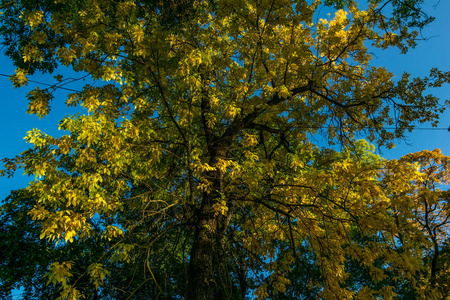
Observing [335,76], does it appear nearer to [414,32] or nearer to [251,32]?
[414,32]

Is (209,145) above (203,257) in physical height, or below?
above

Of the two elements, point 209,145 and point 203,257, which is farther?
point 209,145

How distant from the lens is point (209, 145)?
18.5ft

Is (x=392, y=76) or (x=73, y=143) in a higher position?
(x=392, y=76)

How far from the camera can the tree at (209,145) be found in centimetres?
394

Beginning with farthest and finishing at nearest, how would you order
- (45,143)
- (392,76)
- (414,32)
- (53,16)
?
1. (392,76)
2. (414,32)
3. (53,16)
4. (45,143)

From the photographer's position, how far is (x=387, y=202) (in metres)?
4.13

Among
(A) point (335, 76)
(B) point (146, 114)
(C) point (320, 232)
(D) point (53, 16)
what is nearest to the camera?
(D) point (53, 16)

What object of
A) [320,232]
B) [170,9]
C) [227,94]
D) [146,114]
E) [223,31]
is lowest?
[320,232]

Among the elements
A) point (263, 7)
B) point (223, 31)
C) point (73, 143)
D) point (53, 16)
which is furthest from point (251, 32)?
point (73, 143)

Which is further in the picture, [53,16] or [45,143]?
[53,16]

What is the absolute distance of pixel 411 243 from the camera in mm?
3471

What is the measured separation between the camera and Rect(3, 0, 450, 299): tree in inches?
155

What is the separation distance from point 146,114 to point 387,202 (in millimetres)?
4567
